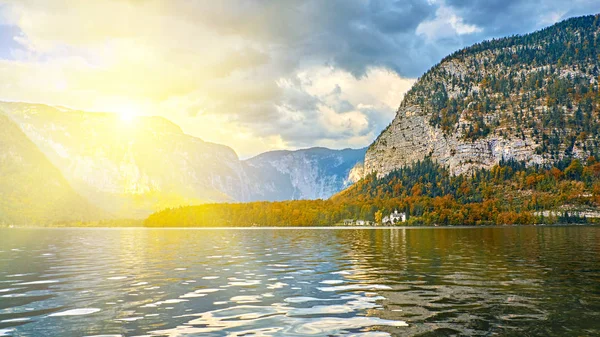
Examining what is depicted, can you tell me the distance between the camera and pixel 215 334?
19359 millimetres

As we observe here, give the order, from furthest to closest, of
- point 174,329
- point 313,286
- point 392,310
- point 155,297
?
point 313,286 < point 155,297 < point 392,310 < point 174,329

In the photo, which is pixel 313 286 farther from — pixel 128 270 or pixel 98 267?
pixel 98 267

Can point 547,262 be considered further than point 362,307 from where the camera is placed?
Yes

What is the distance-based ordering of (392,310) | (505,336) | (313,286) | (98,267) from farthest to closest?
1. (98,267)
2. (313,286)
3. (392,310)
4. (505,336)

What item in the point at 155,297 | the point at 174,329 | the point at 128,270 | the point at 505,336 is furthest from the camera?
the point at 128,270

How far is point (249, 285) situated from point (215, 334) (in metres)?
15.6

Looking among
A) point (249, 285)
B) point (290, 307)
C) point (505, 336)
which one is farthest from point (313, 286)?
point (505, 336)

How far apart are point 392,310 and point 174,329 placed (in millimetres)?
11675

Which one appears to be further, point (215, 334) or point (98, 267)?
point (98, 267)

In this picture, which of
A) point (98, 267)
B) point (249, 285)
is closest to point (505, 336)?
point (249, 285)

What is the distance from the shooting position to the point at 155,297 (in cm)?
2933

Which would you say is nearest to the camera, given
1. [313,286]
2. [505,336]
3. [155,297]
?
[505,336]

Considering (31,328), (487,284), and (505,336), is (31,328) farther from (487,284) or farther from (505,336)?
(487,284)

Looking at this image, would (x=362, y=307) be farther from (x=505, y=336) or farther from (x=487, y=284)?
(x=487, y=284)
